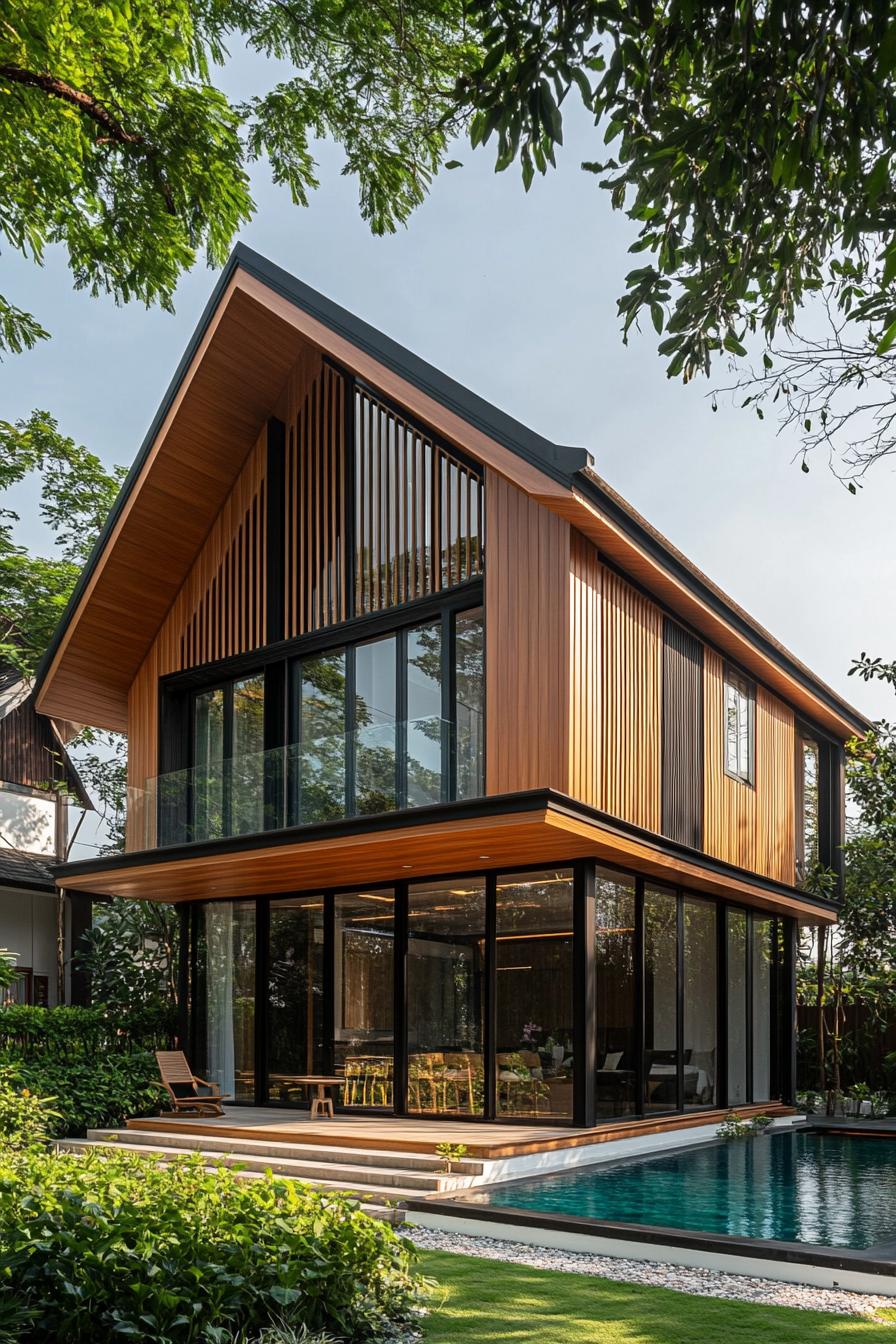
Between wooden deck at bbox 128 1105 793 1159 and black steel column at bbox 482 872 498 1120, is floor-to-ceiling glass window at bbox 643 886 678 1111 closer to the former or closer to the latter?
wooden deck at bbox 128 1105 793 1159

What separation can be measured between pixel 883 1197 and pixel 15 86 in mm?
10332

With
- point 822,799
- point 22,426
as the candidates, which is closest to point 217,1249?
point 822,799

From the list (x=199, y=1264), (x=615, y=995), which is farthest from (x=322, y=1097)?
(x=199, y=1264)

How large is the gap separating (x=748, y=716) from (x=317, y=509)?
6.83m

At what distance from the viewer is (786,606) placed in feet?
92.1

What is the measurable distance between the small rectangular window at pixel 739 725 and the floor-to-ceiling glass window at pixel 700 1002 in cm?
195

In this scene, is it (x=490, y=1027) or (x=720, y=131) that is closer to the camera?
(x=720, y=131)

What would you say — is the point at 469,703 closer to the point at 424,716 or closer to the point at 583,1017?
the point at 424,716

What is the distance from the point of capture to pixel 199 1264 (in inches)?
198

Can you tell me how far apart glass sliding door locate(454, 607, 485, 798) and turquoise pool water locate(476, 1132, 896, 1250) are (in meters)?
3.87

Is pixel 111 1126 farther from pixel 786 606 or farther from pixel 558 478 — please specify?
pixel 786 606

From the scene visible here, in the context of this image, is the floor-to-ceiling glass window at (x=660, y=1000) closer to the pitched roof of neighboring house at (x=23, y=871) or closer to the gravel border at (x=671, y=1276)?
the gravel border at (x=671, y=1276)

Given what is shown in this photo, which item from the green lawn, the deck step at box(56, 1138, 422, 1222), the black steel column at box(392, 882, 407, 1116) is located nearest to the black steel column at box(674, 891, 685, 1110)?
the black steel column at box(392, 882, 407, 1116)

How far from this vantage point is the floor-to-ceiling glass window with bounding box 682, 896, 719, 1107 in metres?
15.3
